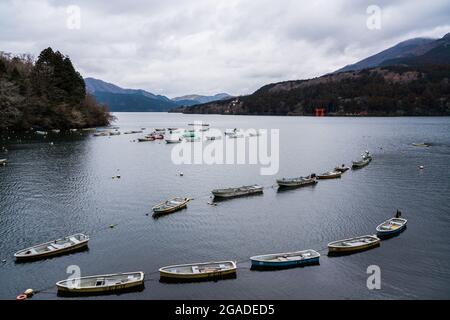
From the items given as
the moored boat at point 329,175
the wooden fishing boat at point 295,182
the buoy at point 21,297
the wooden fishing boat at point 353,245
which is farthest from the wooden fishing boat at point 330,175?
the buoy at point 21,297

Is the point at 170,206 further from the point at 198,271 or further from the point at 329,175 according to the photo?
the point at 329,175

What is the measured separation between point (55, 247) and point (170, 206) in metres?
22.1

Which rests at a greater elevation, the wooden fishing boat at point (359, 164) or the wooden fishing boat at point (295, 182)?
the wooden fishing boat at point (359, 164)

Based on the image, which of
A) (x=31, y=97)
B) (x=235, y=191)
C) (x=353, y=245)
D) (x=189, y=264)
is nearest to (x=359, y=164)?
(x=235, y=191)

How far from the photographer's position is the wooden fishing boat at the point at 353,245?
5025 cm

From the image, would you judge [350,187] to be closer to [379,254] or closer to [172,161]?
[379,254]

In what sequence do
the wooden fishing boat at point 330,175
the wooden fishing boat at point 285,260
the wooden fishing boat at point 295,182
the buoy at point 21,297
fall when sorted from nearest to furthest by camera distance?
the buoy at point 21,297
the wooden fishing boat at point 285,260
the wooden fishing boat at point 295,182
the wooden fishing boat at point 330,175

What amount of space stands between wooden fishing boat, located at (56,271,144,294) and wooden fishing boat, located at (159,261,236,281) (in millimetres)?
3083

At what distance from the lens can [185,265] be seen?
4466cm

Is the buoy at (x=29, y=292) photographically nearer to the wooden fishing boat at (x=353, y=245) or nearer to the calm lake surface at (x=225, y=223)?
the calm lake surface at (x=225, y=223)


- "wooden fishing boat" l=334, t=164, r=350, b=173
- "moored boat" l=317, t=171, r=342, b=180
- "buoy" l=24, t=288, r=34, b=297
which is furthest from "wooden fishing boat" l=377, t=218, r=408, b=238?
"wooden fishing boat" l=334, t=164, r=350, b=173

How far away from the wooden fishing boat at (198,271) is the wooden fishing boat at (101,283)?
3.08 m

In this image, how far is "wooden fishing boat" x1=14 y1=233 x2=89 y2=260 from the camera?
46938mm
